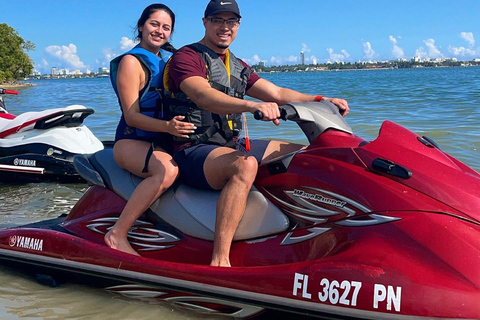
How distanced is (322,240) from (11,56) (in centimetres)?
6745

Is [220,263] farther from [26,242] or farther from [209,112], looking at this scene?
[26,242]

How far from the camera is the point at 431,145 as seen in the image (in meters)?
2.89

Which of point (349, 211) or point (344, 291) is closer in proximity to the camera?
point (344, 291)

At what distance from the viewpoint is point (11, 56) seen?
6272 cm

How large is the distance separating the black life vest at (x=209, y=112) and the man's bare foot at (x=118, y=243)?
687mm

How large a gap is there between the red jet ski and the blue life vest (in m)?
0.41

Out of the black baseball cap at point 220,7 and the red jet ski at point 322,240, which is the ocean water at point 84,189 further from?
the black baseball cap at point 220,7

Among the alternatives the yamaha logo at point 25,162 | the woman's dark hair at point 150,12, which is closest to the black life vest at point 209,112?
the woman's dark hair at point 150,12

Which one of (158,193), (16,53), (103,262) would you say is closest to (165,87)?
(158,193)

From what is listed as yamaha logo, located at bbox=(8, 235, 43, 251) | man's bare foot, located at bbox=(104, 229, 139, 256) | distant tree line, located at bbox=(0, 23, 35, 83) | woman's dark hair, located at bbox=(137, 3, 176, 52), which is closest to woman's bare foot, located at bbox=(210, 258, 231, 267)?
man's bare foot, located at bbox=(104, 229, 139, 256)

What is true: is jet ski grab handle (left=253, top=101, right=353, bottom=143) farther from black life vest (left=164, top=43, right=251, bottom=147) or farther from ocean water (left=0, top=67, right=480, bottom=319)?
ocean water (left=0, top=67, right=480, bottom=319)

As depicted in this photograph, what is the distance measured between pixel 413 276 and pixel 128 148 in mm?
1768

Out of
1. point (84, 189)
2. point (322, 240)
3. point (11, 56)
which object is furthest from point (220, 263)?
point (11, 56)

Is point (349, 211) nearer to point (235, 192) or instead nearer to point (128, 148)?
point (235, 192)
